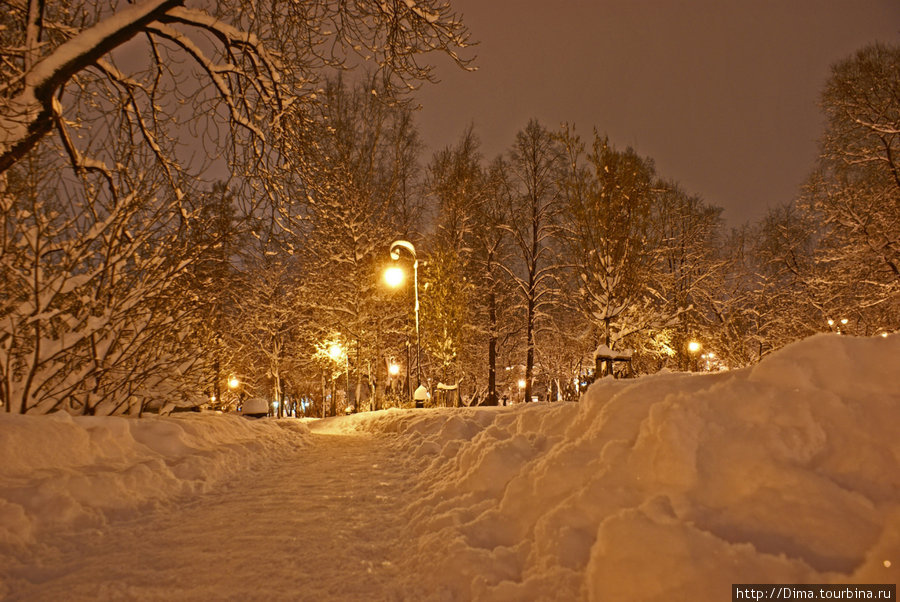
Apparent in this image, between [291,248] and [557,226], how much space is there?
17.8 metres

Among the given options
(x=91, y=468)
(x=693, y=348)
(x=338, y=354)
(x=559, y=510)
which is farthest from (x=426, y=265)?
(x=559, y=510)

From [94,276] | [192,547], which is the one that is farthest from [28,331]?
[192,547]

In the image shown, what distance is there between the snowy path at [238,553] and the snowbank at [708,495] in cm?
51

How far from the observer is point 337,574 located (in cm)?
281

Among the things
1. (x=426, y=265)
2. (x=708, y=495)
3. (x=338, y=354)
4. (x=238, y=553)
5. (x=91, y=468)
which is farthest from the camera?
(x=338, y=354)

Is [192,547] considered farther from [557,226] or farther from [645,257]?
[557,226]

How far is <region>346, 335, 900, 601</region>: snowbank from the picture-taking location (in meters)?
1.76

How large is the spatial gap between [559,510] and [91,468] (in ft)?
14.7

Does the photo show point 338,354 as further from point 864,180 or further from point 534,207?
point 864,180

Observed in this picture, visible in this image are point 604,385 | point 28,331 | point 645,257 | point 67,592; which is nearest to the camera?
point 67,592

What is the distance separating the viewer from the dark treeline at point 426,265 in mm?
6137

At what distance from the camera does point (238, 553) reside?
3121 millimetres

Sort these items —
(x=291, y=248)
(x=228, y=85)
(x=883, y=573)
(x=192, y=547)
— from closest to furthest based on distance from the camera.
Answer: (x=883, y=573), (x=192, y=547), (x=228, y=85), (x=291, y=248)

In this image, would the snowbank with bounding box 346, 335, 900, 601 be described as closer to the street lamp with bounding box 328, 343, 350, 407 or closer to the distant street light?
the street lamp with bounding box 328, 343, 350, 407
